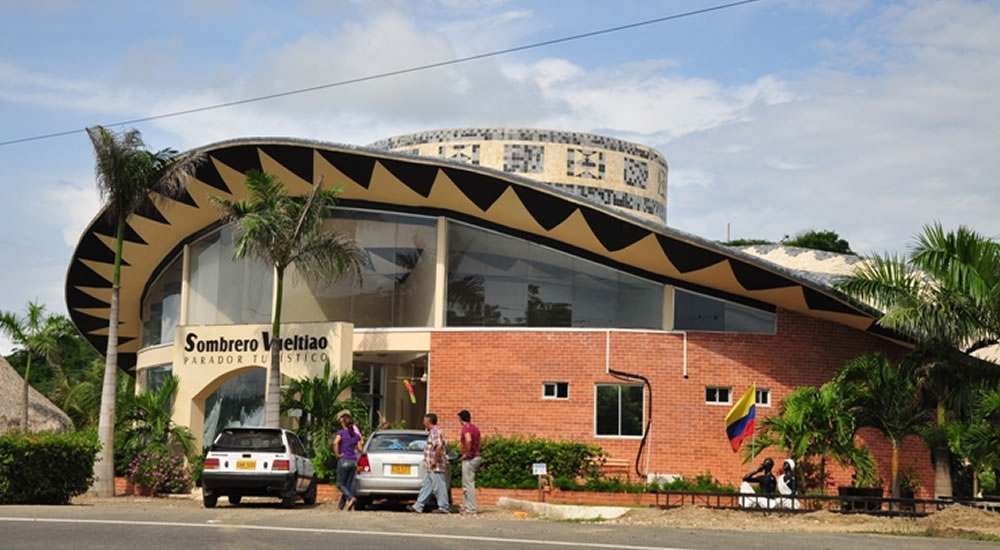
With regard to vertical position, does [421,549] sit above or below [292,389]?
below

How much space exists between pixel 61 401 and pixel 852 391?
1852 inches

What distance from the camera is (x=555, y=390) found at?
28.6 meters

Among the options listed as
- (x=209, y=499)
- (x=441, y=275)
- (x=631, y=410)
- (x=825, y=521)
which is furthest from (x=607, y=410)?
(x=825, y=521)

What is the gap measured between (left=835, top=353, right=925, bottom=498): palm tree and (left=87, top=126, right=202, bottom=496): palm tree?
1523 cm

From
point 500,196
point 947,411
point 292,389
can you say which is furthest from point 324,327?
point 947,411

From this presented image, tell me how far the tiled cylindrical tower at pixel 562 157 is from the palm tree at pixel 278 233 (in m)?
14.1

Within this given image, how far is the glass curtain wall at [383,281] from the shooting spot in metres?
30.3

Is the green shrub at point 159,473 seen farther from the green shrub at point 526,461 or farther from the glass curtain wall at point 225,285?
the green shrub at point 526,461

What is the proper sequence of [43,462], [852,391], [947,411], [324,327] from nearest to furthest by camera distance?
[43,462], [947,411], [852,391], [324,327]

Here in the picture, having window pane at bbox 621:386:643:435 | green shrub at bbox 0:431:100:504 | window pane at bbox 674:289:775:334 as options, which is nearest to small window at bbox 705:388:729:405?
window pane at bbox 674:289:775:334

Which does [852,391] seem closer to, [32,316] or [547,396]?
[547,396]

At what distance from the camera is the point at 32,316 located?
51594 mm

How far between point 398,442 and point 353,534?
664 centimetres

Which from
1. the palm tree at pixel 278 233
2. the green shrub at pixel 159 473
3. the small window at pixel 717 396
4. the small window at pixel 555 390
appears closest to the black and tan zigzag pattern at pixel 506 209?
the palm tree at pixel 278 233
